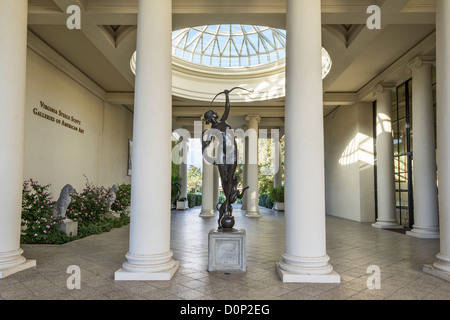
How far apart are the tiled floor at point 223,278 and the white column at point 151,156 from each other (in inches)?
16.5

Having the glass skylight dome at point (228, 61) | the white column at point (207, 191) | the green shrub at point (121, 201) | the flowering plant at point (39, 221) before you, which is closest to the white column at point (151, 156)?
the flowering plant at point (39, 221)

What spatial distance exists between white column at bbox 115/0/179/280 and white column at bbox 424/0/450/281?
207 inches

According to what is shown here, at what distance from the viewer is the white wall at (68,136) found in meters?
11.9

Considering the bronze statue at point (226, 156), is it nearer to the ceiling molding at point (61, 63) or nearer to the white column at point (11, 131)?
the white column at point (11, 131)

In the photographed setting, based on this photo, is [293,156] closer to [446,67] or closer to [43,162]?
[446,67]

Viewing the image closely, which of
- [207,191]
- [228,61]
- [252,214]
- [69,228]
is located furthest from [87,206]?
[228,61]

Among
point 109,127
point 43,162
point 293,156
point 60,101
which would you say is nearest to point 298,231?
point 293,156

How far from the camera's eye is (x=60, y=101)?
44.9 feet

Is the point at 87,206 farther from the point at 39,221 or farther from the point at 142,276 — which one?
the point at 142,276

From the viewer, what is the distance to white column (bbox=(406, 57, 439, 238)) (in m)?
12.0

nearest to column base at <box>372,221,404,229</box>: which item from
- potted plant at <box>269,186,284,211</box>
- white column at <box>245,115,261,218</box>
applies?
white column at <box>245,115,261,218</box>

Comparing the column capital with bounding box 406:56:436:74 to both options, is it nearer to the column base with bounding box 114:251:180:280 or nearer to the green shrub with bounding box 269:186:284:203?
the column base with bounding box 114:251:180:280

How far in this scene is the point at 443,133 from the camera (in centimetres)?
666

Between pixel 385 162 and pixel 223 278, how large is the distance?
38.5 feet
